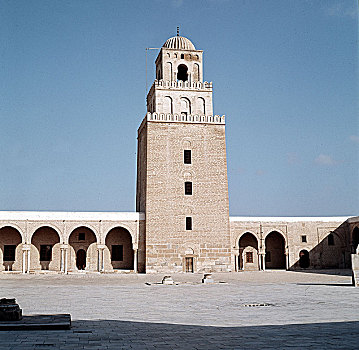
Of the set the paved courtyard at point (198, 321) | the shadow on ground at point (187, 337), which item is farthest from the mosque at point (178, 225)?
the shadow on ground at point (187, 337)

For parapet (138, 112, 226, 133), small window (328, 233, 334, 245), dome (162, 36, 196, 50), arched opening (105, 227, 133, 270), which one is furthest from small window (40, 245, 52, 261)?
small window (328, 233, 334, 245)

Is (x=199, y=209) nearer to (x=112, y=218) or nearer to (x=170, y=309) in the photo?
(x=112, y=218)

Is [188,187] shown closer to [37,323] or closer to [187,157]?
[187,157]

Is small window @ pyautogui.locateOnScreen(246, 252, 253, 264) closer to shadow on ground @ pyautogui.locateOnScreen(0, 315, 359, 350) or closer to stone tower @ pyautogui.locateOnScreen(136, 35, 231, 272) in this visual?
stone tower @ pyautogui.locateOnScreen(136, 35, 231, 272)

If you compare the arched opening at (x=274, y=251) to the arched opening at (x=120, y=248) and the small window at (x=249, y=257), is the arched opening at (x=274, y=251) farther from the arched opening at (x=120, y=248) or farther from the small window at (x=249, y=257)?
the arched opening at (x=120, y=248)

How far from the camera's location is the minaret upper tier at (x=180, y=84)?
29266 millimetres

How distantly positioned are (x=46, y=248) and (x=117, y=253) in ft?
13.9

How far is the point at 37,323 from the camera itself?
22.5ft

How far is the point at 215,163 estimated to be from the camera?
2856cm

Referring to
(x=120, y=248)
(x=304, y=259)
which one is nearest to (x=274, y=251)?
(x=304, y=259)

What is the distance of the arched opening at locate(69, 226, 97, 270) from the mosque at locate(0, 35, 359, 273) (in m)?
0.06

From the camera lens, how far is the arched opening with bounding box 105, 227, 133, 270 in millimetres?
28562

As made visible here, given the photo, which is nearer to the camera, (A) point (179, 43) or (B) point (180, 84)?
(B) point (180, 84)

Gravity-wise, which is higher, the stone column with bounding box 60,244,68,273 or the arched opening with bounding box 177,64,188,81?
the arched opening with bounding box 177,64,188,81
